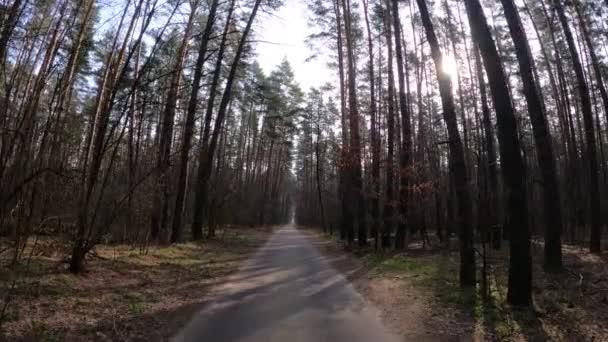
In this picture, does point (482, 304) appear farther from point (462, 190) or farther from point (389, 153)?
point (389, 153)

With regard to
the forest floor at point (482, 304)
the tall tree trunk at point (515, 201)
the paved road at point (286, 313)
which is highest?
the tall tree trunk at point (515, 201)

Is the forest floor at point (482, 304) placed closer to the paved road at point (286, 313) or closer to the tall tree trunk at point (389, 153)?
the paved road at point (286, 313)

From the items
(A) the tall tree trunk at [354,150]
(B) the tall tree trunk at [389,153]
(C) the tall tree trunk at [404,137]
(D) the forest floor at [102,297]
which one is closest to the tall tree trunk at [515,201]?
(D) the forest floor at [102,297]

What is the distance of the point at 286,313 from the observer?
657cm

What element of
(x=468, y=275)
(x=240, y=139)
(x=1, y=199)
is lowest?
(x=468, y=275)

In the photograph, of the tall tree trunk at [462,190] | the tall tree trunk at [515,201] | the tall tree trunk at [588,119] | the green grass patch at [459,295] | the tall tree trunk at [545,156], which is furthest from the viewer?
the tall tree trunk at [588,119]

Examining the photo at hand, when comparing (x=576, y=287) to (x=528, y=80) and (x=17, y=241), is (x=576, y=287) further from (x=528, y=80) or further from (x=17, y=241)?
(x=17, y=241)

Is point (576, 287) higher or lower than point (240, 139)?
lower

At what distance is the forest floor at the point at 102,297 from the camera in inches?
199

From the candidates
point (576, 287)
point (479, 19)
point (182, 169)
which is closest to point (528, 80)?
point (479, 19)

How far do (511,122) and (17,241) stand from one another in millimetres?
6773

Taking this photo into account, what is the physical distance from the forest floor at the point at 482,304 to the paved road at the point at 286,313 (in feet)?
1.50

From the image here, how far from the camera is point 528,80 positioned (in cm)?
992

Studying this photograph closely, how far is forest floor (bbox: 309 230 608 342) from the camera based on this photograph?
5750 mm
